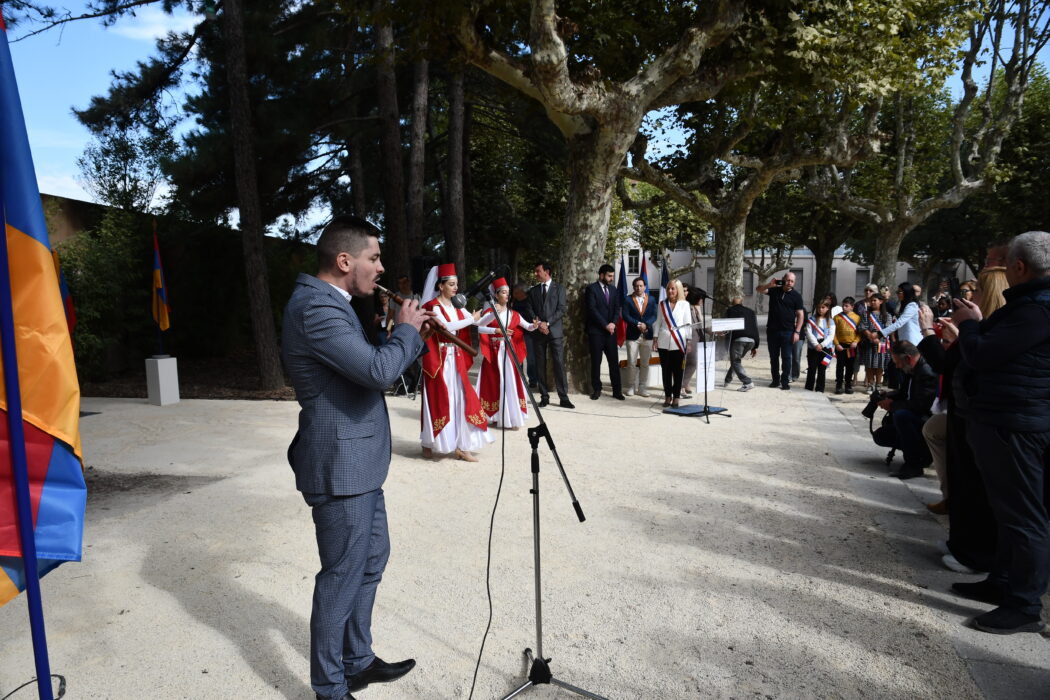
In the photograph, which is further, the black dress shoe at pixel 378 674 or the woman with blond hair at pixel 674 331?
the woman with blond hair at pixel 674 331

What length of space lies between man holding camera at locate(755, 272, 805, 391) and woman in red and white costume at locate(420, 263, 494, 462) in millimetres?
6949

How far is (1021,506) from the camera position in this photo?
3434mm

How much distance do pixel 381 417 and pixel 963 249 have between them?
3799cm

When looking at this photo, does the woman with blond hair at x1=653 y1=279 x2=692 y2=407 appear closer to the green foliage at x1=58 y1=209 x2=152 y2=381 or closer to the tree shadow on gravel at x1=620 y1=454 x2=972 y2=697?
the tree shadow on gravel at x1=620 y1=454 x2=972 y2=697

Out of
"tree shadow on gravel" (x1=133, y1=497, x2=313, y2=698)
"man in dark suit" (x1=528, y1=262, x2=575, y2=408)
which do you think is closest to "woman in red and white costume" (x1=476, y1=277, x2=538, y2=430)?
"man in dark suit" (x1=528, y1=262, x2=575, y2=408)

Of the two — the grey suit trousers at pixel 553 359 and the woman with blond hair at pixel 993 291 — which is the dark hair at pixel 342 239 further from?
the grey suit trousers at pixel 553 359

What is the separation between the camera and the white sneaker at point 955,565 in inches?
166

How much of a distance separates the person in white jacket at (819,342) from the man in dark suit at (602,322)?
3.56 meters

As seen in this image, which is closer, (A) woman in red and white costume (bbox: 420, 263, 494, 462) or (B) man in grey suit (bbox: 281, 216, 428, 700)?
(B) man in grey suit (bbox: 281, 216, 428, 700)

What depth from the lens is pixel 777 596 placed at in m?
3.96

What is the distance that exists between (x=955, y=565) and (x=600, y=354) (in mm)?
7420

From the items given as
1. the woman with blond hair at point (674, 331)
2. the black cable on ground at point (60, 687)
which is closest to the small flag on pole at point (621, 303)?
the woman with blond hair at point (674, 331)

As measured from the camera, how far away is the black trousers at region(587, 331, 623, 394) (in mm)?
11234

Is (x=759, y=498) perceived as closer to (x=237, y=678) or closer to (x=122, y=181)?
(x=237, y=678)
